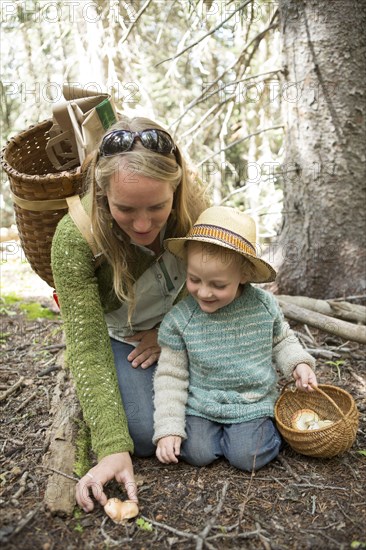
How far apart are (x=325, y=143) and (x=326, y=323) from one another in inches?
51.1

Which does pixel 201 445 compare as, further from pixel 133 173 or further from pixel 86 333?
pixel 133 173

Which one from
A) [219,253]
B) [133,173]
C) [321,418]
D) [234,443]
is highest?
[133,173]

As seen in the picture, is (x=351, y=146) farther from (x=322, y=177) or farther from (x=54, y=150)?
(x=54, y=150)

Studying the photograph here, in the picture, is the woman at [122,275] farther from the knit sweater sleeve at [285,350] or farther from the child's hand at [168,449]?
the knit sweater sleeve at [285,350]

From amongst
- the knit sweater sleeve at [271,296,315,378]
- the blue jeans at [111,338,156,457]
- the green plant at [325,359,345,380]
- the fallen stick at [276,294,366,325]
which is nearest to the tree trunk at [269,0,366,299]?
the fallen stick at [276,294,366,325]

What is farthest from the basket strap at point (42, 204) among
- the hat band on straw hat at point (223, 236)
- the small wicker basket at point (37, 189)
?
the hat band on straw hat at point (223, 236)

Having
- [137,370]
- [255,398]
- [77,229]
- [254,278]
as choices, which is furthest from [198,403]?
[77,229]

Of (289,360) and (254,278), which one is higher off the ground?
(254,278)

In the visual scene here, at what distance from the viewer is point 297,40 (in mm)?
3648

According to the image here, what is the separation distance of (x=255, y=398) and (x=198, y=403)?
0.29m

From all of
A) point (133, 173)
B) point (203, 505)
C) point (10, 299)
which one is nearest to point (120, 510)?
point (203, 505)

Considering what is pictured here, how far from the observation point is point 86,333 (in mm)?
2463

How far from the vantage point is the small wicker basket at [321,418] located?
2262 mm

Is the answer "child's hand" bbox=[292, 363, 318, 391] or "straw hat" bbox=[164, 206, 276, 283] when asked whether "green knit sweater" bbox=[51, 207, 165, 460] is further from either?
"child's hand" bbox=[292, 363, 318, 391]
